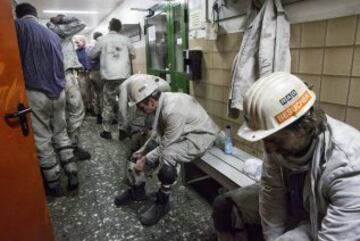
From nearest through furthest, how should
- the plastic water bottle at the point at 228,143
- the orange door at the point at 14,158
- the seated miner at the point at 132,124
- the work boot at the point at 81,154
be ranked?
the orange door at the point at 14,158
the plastic water bottle at the point at 228,143
the seated miner at the point at 132,124
the work boot at the point at 81,154

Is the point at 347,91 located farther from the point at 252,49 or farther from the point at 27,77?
the point at 27,77

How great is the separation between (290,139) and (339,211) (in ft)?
0.82

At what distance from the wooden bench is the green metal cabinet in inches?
40.6

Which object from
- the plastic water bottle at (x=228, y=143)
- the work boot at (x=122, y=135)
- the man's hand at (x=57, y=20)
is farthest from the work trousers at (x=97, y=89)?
the plastic water bottle at (x=228, y=143)

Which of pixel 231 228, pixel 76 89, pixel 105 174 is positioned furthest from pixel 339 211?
pixel 76 89

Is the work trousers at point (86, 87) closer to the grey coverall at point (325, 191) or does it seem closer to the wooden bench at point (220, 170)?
the wooden bench at point (220, 170)

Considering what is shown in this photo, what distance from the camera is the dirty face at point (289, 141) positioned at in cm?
88

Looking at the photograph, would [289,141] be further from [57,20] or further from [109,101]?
[109,101]

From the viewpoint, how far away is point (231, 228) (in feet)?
4.43

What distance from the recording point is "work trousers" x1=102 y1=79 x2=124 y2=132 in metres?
3.90

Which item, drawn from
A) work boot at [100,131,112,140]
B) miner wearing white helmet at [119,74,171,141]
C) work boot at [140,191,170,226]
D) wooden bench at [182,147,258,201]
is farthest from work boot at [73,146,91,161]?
work boot at [140,191,170,226]

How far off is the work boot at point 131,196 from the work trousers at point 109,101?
1.84 m

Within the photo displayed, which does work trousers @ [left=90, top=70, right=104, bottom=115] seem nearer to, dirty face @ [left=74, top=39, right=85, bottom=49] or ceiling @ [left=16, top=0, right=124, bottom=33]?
dirty face @ [left=74, top=39, right=85, bottom=49]

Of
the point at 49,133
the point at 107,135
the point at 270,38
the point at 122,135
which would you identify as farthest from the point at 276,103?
the point at 107,135
